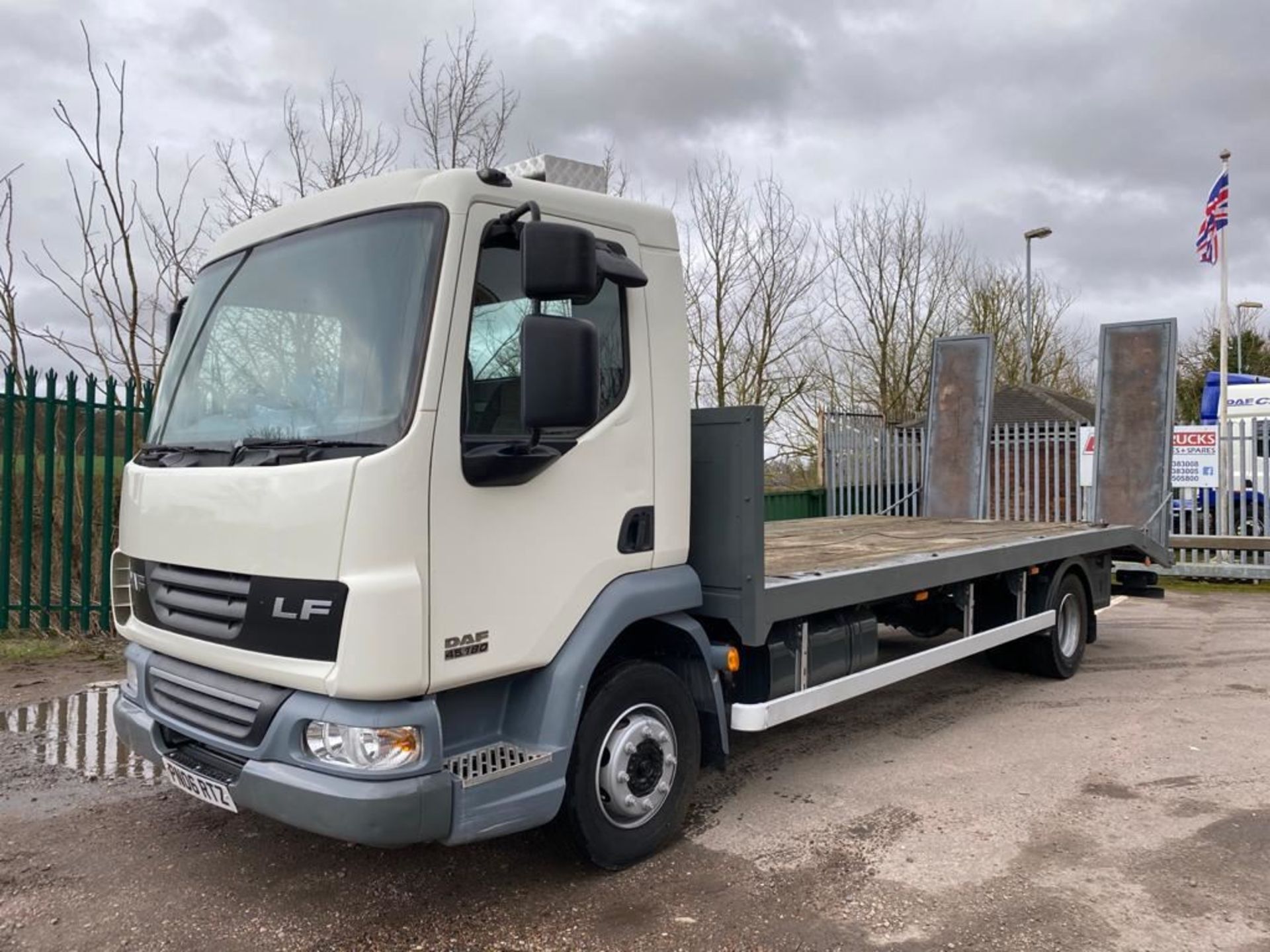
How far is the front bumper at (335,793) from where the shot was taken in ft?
9.43

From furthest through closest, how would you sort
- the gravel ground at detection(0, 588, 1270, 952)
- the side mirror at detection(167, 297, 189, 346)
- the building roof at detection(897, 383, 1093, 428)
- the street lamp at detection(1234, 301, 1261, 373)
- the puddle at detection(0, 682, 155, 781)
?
1. the street lamp at detection(1234, 301, 1261, 373)
2. the building roof at detection(897, 383, 1093, 428)
3. the puddle at detection(0, 682, 155, 781)
4. the side mirror at detection(167, 297, 189, 346)
5. the gravel ground at detection(0, 588, 1270, 952)

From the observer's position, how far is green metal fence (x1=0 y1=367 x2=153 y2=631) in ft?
24.3

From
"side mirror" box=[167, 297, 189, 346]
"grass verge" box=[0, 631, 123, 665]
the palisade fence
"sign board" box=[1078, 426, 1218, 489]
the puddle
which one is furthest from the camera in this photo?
the palisade fence

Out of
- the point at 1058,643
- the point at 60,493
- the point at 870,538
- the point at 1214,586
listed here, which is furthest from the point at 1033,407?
the point at 60,493

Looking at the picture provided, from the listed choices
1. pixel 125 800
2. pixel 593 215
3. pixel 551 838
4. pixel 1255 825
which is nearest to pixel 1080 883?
pixel 1255 825

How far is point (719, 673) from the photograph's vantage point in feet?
13.5

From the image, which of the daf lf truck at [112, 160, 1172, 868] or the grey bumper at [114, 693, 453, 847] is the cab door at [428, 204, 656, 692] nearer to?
the daf lf truck at [112, 160, 1172, 868]

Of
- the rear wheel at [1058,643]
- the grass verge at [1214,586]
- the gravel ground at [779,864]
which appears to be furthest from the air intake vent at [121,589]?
the grass verge at [1214,586]

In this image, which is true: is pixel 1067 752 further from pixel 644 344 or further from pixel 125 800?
pixel 125 800

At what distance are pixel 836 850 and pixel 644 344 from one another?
7.52 ft

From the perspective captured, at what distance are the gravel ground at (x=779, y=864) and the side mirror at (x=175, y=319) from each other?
2245 millimetres

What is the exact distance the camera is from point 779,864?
3.86m

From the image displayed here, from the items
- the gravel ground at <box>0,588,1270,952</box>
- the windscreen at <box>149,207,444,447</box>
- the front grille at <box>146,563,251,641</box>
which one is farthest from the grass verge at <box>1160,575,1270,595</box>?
the front grille at <box>146,563,251,641</box>

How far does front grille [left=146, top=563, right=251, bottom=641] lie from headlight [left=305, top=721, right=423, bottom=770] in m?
0.52
